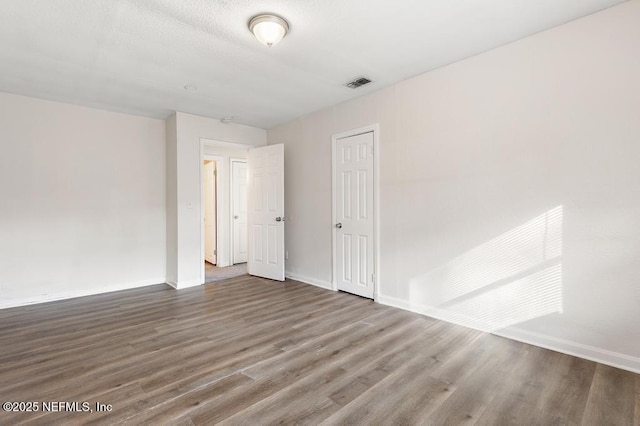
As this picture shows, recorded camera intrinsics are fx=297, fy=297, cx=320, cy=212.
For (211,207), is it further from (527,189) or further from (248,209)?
(527,189)

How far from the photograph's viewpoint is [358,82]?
11.1ft

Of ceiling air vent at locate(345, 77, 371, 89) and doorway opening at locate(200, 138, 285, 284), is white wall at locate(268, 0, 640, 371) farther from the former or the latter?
doorway opening at locate(200, 138, 285, 284)

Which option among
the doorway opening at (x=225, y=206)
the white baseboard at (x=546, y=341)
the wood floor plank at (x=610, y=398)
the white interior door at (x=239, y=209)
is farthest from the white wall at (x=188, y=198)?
the wood floor plank at (x=610, y=398)

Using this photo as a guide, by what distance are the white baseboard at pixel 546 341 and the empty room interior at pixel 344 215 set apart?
→ 0.7 inches

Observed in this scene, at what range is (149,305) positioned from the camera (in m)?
3.63

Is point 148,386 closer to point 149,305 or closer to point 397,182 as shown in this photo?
point 149,305

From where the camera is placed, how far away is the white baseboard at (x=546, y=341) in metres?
Answer: 2.14

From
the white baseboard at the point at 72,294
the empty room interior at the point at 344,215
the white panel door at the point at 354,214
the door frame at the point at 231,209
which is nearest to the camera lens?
the empty room interior at the point at 344,215

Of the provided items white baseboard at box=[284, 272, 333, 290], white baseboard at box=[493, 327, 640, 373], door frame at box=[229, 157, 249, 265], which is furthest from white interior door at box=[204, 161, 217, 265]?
white baseboard at box=[493, 327, 640, 373]

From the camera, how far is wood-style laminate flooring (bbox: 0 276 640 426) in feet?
5.58

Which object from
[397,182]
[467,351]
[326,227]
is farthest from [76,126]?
[467,351]

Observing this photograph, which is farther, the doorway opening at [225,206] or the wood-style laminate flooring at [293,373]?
the doorway opening at [225,206]

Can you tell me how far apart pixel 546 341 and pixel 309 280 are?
2.97 m

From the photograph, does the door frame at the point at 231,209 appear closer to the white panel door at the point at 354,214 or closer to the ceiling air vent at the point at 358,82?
the white panel door at the point at 354,214
